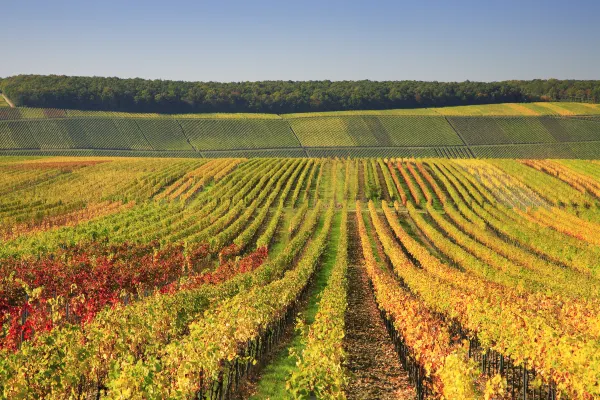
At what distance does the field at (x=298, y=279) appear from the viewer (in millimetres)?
14867

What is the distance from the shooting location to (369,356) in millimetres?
22125

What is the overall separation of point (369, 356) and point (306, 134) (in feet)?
350

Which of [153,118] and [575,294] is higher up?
[153,118]

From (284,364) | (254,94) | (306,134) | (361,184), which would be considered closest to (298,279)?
(284,364)

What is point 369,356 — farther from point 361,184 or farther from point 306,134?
point 306,134

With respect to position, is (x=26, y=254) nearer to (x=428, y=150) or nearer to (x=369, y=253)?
(x=369, y=253)

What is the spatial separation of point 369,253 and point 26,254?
20001mm

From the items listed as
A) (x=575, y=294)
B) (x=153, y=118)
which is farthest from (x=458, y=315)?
(x=153, y=118)

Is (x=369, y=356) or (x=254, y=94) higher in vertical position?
(x=254, y=94)

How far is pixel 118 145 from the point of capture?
115812 mm

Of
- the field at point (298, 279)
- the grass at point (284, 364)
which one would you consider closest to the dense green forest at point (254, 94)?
the field at point (298, 279)

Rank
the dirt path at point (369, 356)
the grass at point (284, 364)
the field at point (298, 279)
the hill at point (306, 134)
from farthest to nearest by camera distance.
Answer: the hill at point (306, 134) < the dirt path at point (369, 356) < the grass at point (284, 364) < the field at point (298, 279)

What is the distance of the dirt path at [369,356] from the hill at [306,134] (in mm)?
85791

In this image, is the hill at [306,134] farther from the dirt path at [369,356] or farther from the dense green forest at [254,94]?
the dirt path at [369,356]
